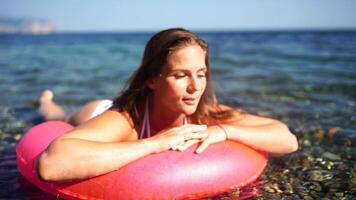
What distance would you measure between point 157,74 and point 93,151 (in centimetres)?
89

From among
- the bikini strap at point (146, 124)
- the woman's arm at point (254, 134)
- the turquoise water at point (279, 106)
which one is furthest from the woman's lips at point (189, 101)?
the turquoise water at point (279, 106)

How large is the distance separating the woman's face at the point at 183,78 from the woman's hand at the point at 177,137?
193 mm

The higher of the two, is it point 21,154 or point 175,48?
point 175,48

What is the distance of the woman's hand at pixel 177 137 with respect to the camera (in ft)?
10.7

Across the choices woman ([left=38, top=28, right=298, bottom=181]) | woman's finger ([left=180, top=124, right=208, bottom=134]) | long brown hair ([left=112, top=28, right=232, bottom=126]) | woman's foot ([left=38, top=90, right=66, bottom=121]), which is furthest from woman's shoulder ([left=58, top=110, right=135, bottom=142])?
woman's foot ([left=38, top=90, right=66, bottom=121])

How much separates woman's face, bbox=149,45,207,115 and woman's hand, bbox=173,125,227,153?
0.85ft

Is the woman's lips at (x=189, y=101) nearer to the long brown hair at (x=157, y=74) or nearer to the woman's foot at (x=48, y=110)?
the long brown hair at (x=157, y=74)

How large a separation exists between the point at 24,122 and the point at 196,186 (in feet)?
14.4

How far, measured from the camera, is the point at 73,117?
18.2 ft

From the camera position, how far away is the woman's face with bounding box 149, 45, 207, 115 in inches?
130

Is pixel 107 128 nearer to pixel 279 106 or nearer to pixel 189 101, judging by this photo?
pixel 189 101

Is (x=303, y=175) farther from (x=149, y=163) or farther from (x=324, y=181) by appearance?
(x=149, y=163)

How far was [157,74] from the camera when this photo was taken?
3.48 m

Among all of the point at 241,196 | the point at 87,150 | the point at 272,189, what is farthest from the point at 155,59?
the point at 272,189
